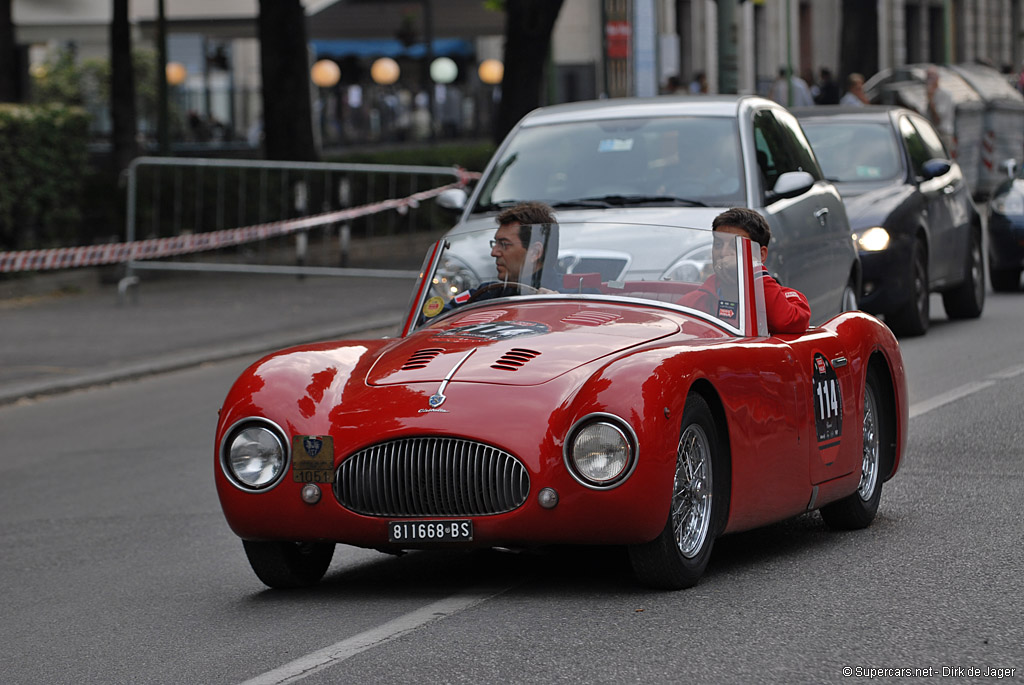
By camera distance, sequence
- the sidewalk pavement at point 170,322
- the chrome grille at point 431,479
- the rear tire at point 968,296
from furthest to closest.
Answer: the rear tire at point 968,296, the sidewalk pavement at point 170,322, the chrome grille at point 431,479

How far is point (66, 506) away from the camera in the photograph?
361 inches

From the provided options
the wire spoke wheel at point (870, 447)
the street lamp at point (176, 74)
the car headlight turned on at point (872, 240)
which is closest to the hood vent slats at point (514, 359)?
the wire spoke wheel at point (870, 447)

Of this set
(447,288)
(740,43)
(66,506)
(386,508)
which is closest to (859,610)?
(386,508)

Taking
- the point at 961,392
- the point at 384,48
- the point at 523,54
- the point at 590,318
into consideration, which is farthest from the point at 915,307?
the point at 384,48

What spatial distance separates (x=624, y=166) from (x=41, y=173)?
42.6 ft

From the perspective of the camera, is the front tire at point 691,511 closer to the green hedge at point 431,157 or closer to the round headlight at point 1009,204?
the round headlight at point 1009,204

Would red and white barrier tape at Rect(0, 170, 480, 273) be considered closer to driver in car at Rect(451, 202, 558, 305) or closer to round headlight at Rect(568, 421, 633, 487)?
driver in car at Rect(451, 202, 558, 305)

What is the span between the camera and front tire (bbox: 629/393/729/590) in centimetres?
584

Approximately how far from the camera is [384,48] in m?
59.4

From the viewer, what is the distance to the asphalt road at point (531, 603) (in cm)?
508

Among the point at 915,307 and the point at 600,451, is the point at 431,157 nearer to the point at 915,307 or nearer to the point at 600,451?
the point at 915,307

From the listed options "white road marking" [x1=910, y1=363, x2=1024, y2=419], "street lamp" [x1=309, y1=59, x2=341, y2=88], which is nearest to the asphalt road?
"white road marking" [x1=910, y1=363, x2=1024, y2=419]

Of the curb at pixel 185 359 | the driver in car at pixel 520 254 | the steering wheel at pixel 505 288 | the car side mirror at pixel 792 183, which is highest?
the car side mirror at pixel 792 183

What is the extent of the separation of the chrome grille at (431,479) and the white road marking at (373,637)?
305 mm
